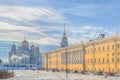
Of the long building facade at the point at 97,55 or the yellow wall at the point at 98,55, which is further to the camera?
the long building facade at the point at 97,55

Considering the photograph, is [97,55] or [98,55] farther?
[97,55]

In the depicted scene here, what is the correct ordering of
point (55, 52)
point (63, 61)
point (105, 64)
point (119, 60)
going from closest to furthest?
point (119, 60)
point (105, 64)
point (63, 61)
point (55, 52)

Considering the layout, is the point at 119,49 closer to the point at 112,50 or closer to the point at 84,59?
the point at 112,50

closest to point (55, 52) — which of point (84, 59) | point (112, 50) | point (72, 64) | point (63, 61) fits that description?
point (63, 61)

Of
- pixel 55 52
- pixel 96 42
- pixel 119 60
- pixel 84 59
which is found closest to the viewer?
pixel 119 60

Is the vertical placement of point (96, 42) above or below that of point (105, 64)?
above

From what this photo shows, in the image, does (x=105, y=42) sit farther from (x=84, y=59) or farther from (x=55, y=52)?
(x=55, y=52)

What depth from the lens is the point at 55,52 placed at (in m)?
192

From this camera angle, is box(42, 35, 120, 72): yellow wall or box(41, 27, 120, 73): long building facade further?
box(41, 27, 120, 73): long building facade

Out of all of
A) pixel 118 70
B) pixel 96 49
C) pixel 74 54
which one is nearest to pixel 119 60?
pixel 118 70

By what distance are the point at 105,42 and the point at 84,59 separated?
24.1m

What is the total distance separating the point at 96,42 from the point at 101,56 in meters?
7.58

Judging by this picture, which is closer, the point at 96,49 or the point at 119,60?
the point at 119,60

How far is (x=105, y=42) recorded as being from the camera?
375 ft
